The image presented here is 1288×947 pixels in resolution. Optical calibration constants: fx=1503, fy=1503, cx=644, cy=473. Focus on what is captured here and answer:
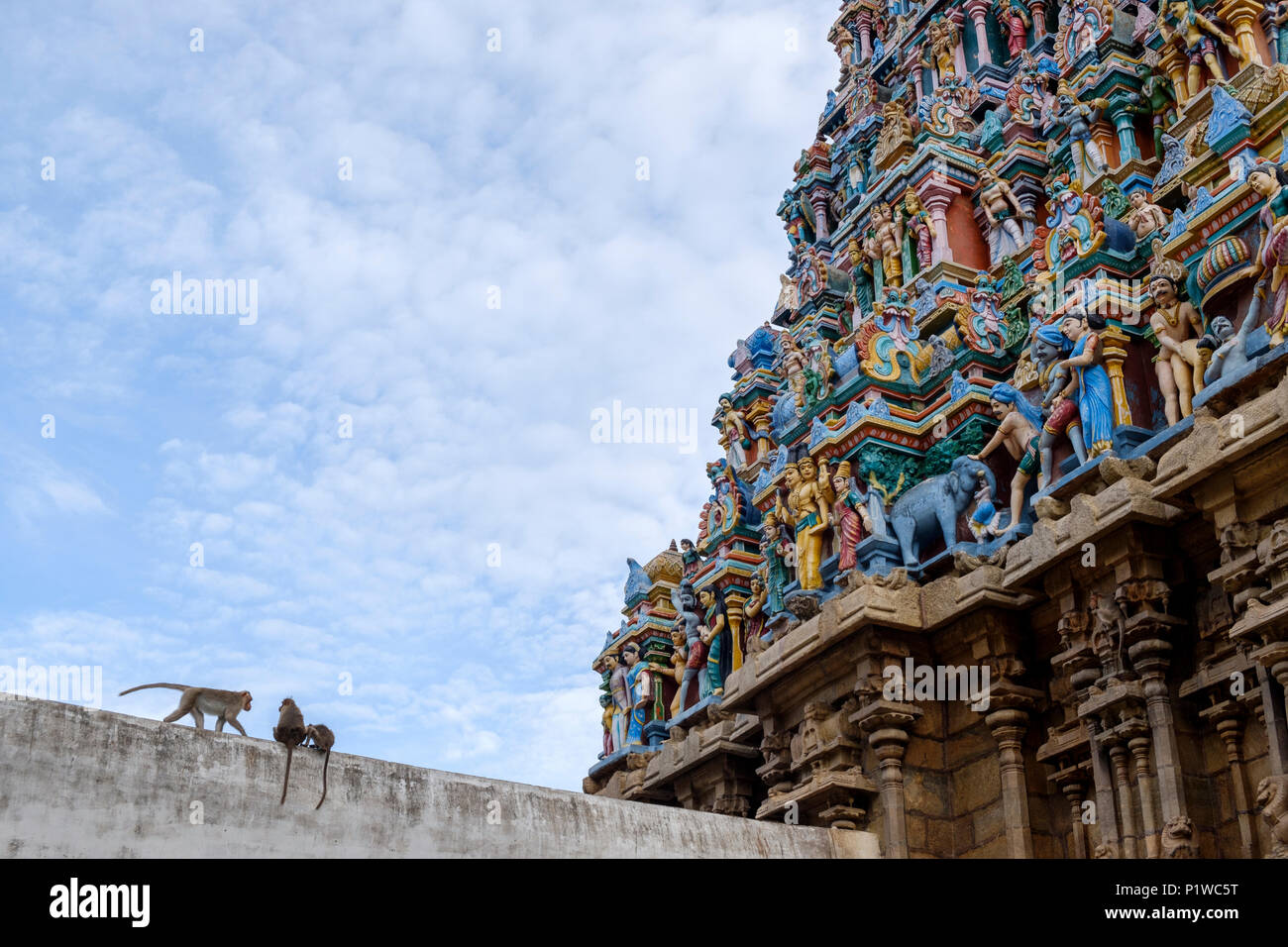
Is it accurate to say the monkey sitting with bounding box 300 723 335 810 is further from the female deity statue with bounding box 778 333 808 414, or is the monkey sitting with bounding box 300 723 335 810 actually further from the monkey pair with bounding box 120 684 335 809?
the female deity statue with bounding box 778 333 808 414

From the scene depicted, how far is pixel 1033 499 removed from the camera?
17.5 metres

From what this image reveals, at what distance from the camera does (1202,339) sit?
1652cm

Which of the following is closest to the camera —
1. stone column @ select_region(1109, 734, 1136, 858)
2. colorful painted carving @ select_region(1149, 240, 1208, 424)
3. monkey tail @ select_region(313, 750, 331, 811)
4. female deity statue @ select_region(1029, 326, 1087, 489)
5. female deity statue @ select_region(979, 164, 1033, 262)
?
monkey tail @ select_region(313, 750, 331, 811)

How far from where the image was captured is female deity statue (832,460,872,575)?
19.8 meters

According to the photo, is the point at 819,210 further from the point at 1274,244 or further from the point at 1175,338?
the point at 1274,244

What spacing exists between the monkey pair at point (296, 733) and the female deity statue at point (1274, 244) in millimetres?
9892

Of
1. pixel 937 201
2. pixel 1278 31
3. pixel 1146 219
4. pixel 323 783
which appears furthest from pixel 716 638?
pixel 323 783

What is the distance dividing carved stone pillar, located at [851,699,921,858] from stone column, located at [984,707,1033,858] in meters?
0.94

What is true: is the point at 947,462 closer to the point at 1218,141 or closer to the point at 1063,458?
the point at 1063,458

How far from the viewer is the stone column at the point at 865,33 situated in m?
32.4

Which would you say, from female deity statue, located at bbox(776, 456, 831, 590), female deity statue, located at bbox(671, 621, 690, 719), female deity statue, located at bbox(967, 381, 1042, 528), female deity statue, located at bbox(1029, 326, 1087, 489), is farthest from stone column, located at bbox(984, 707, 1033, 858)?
female deity statue, located at bbox(671, 621, 690, 719)

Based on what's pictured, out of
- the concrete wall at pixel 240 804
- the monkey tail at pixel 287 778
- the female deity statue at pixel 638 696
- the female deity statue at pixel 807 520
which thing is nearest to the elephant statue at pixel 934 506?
the female deity statue at pixel 807 520

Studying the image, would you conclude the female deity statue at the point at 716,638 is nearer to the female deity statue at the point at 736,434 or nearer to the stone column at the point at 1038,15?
the female deity statue at the point at 736,434
